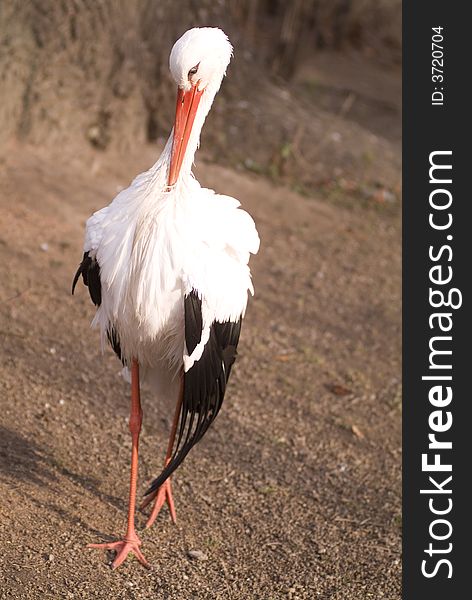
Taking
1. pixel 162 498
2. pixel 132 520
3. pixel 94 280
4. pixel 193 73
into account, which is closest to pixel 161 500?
pixel 162 498

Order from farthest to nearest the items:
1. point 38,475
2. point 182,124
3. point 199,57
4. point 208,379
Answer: point 38,475 < point 208,379 < point 182,124 < point 199,57

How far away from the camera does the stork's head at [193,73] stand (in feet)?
12.2

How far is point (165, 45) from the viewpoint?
25.3ft

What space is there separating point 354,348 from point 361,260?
1324mm

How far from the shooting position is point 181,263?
378cm

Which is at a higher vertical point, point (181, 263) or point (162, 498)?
point (181, 263)

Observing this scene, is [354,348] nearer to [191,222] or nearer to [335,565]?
[335,565]

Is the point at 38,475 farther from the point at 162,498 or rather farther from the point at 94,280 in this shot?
the point at 94,280

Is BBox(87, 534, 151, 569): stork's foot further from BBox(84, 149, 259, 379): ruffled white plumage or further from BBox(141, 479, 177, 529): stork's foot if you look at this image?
BBox(84, 149, 259, 379): ruffled white plumage

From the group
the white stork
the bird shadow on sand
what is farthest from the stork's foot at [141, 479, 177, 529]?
the white stork

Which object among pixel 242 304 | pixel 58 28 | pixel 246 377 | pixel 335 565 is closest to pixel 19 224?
pixel 58 28

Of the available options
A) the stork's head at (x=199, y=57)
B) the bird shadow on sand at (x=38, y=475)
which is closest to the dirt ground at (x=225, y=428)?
the bird shadow on sand at (x=38, y=475)

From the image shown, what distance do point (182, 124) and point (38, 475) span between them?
1.76 m

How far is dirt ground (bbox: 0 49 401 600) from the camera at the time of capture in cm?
412
